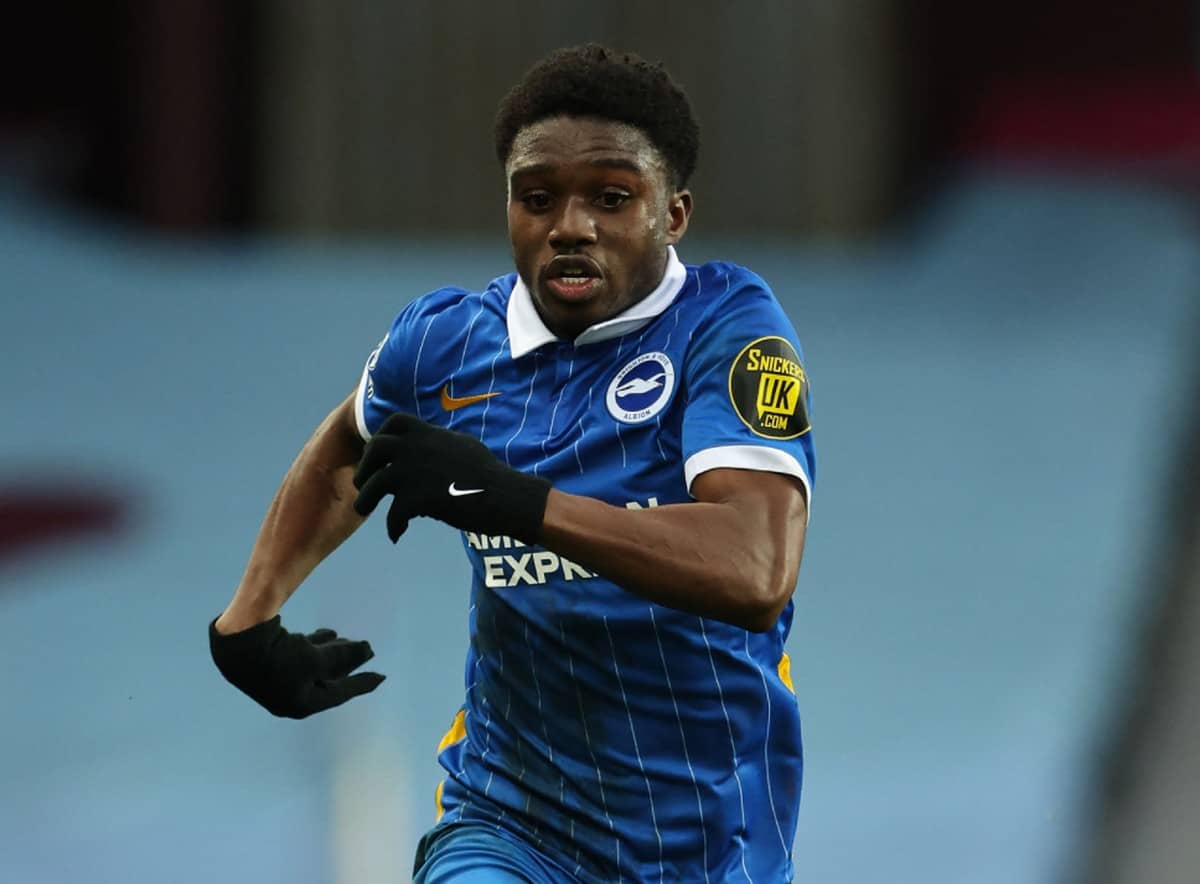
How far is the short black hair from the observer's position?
310 centimetres

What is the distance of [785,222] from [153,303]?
4.28 m

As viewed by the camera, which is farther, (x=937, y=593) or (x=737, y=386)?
(x=937, y=593)

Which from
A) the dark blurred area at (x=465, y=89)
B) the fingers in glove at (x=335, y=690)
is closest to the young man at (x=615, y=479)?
the fingers in glove at (x=335, y=690)

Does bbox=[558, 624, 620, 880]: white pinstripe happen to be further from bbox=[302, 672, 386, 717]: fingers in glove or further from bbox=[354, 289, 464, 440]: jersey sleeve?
bbox=[354, 289, 464, 440]: jersey sleeve

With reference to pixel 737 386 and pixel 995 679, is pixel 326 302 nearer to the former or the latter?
pixel 995 679

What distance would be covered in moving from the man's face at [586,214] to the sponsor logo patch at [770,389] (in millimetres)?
274

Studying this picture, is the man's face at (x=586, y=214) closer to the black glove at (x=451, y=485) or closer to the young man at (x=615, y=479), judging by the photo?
the young man at (x=615, y=479)

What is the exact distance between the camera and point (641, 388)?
10.1 ft

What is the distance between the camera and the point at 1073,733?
7.47m

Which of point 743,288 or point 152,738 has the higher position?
point 743,288

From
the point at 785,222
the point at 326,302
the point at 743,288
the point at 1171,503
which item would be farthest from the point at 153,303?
the point at 743,288

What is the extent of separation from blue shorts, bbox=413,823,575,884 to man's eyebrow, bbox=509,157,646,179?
1.10m

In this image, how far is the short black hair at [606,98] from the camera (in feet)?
10.2

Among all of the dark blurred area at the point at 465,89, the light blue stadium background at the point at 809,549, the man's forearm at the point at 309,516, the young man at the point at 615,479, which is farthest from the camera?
the dark blurred area at the point at 465,89
